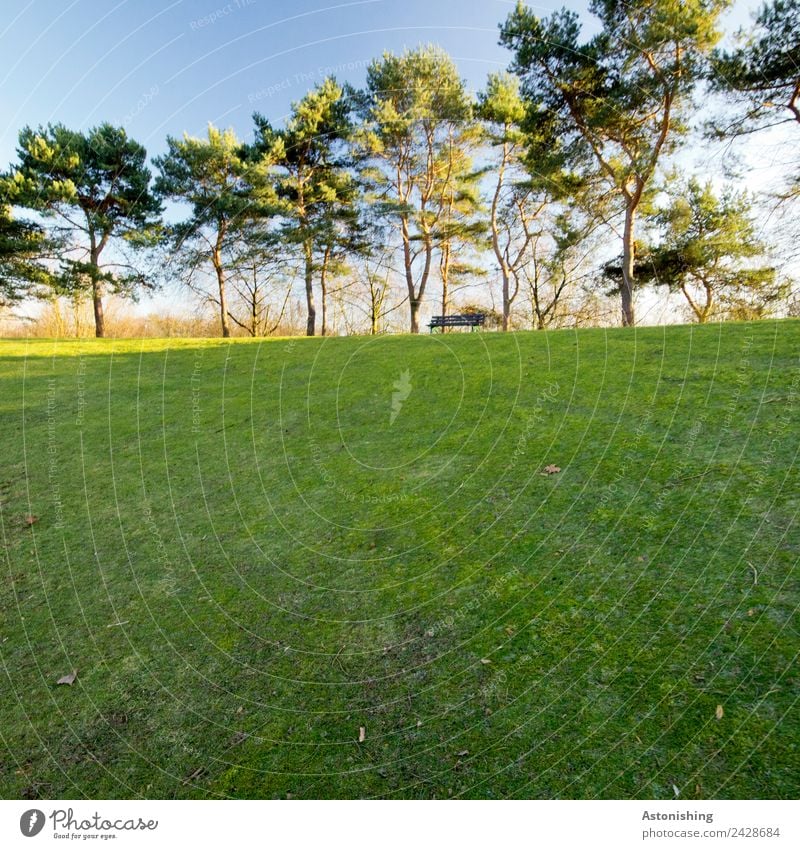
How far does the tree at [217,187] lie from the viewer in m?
16.4

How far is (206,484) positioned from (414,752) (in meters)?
3.70

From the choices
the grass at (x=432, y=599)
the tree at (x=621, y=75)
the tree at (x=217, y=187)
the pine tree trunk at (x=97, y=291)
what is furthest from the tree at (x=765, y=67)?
the pine tree trunk at (x=97, y=291)

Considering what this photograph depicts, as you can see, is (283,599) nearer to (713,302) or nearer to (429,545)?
(429,545)

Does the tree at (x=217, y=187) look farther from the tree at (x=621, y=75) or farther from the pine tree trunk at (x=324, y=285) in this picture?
the tree at (x=621, y=75)

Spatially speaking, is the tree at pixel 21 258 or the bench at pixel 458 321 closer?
the bench at pixel 458 321

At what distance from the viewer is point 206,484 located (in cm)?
507

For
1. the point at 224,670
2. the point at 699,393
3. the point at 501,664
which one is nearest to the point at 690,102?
the point at 699,393

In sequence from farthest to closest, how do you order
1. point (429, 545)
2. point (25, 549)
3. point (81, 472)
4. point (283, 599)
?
point (81, 472) < point (25, 549) < point (429, 545) < point (283, 599)

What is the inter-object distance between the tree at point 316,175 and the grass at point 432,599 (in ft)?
48.6

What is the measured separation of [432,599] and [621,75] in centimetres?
1384
